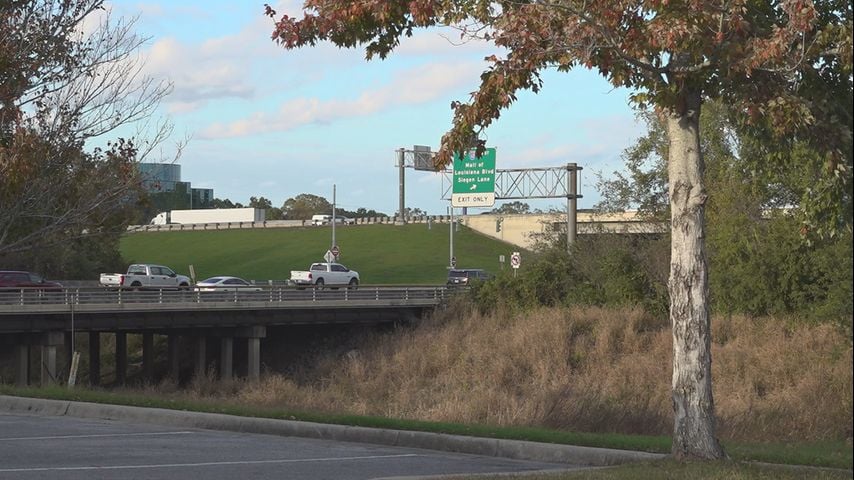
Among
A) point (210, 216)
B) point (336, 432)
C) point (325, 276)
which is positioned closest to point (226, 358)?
point (325, 276)

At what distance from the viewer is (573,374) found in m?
43.7

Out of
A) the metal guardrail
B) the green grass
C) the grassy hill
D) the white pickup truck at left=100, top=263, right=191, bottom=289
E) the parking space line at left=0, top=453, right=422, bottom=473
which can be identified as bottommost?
the green grass

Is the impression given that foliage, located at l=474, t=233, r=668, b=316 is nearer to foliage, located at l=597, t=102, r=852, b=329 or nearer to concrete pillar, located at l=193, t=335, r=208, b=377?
foliage, located at l=597, t=102, r=852, b=329

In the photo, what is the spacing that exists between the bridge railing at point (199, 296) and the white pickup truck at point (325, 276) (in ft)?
45.1

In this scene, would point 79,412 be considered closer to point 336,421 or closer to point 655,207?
point 336,421

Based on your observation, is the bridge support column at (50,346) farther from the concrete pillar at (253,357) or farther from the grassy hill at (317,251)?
the grassy hill at (317,251)

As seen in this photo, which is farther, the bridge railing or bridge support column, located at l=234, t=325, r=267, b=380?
bridge support column, located at l=234, t=325, r=267, b=380

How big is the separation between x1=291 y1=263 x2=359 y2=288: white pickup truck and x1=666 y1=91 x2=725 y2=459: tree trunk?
186 feet

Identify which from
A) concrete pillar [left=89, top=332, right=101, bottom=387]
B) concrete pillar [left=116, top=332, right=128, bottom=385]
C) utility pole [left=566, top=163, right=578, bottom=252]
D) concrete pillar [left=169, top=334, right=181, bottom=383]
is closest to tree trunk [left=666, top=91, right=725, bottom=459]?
concrete pillar [left=89, top=332, right=101, bottom=387]

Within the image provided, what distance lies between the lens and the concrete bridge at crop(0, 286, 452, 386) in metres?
43.9

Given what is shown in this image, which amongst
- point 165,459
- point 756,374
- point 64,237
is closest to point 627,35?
point 165,459

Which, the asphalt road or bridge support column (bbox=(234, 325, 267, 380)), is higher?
the asphalt road

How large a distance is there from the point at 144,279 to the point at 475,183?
1863 centimetres

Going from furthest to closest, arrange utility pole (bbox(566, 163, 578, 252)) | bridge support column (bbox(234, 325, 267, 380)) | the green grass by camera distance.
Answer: utility pole (bbox(566, 163, 578, 252)) < bridge support column (bbox(234, 325, 267, 380)) < the green grass
